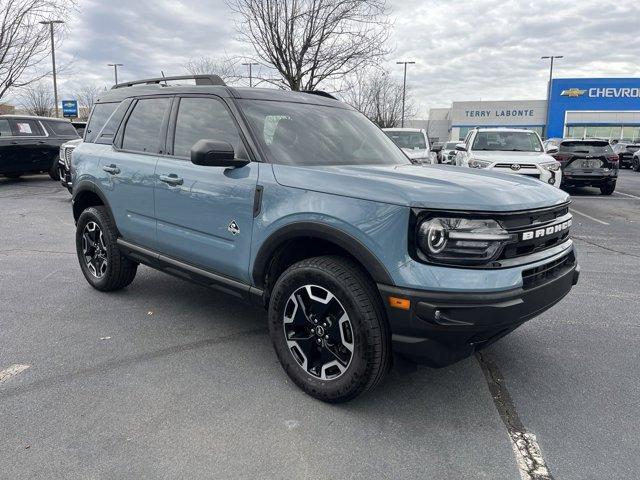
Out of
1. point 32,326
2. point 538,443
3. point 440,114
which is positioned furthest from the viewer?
point 440,114

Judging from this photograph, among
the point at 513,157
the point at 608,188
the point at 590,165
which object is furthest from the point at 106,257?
the point at 608,188

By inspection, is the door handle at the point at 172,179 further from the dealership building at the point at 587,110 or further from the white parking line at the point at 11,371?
the dealership building at the point at 587,110

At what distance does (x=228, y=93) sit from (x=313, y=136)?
2.23ft

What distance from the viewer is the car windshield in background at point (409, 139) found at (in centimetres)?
1272

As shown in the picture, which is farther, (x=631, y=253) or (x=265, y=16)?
(x=265, y=16)

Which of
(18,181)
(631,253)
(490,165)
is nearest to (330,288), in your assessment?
(631,253)

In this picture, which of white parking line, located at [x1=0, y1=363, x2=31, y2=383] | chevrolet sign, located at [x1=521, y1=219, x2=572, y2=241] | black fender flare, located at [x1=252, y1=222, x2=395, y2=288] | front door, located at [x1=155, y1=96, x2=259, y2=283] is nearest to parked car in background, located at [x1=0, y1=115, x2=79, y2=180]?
front door, located at [x1=155, y1=96, x2=259, y2=283]

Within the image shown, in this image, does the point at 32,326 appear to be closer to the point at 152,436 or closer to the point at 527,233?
the point at 152,436

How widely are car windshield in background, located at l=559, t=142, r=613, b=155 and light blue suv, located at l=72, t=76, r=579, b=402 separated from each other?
1161cm

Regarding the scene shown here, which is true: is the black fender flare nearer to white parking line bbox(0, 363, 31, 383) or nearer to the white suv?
white parking line bbox(0, 363, 31, 383)

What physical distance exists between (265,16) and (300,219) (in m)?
13.6

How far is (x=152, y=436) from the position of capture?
2604 millimetres

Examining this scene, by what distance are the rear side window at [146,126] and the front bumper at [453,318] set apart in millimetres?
2526

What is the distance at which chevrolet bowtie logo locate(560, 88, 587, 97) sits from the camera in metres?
51.3
